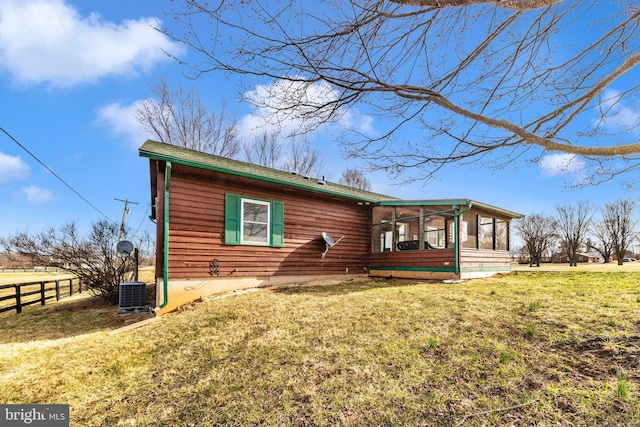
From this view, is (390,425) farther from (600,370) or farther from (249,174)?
(249,174)

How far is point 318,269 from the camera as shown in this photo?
33.8ft

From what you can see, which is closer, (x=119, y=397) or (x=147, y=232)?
(x=119, y=397)

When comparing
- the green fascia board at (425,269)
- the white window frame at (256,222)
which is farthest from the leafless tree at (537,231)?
the white window frame at (256,222)

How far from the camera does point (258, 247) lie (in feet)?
29.4

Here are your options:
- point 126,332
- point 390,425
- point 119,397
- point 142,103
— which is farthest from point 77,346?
point 142,103

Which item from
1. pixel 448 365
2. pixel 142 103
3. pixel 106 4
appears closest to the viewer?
pixel 448 365

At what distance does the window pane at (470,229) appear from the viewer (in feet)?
37.9

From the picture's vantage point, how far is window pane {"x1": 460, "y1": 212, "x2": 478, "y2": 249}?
37.9 feet

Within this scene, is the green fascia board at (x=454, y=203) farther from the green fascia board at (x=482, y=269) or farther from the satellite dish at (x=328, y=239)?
the satellite dish at (x=328, y=239)

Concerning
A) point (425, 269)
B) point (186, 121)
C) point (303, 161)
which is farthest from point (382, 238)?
point (186, 121)

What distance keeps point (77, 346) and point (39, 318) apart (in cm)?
460

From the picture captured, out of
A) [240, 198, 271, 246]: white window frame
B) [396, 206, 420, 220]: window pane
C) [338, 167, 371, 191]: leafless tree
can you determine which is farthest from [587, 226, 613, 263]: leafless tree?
[240, 198, 271, 246]: white window frame

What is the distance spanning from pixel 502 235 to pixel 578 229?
33.3 meters

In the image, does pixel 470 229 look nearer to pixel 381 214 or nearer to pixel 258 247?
pixel 381 214
